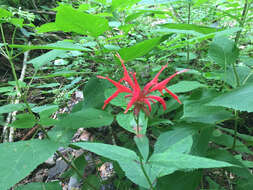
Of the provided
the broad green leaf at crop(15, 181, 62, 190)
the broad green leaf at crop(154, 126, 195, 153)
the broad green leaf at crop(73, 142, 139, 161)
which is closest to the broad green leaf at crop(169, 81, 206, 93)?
the broad green leaf at crop(154, 126, 195, 153)

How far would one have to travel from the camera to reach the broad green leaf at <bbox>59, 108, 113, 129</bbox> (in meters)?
0.65

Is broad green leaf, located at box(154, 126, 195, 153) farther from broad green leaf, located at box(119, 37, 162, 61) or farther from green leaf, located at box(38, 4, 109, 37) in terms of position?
green leaf, located at box(38, 4, 109, 37)

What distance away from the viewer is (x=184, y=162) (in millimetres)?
372

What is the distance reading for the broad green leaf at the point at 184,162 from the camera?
1.16ft

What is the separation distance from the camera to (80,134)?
4.40ft

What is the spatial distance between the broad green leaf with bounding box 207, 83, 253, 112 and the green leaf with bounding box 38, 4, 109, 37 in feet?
1.64

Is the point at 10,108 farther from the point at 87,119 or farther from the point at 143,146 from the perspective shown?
the point at 143,146

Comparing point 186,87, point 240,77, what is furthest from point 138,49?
point 240,77

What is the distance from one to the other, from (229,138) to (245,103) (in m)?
0.39

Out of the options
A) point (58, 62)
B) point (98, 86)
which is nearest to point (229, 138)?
point (98, 86)

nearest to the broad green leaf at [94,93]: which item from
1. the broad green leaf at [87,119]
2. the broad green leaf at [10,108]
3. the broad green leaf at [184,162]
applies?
the broad green leaf at [87,119]

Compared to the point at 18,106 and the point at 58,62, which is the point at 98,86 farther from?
the point at 58,62

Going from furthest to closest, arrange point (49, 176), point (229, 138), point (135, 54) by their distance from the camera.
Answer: point (49, 176), point (229, 138), point (135, 54)

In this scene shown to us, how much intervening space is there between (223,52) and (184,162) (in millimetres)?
587
